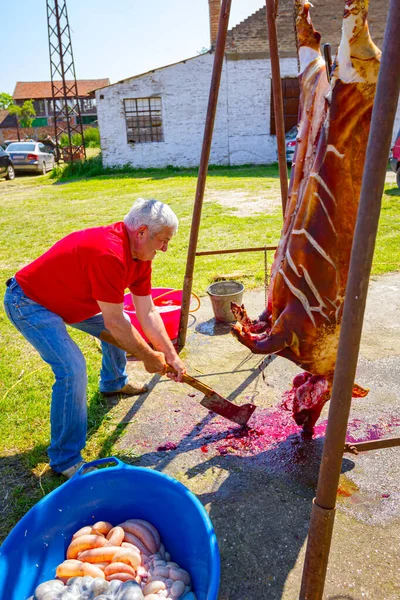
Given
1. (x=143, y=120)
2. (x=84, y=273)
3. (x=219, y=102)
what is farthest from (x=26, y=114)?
(x=84, y=273)

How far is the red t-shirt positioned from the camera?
2.70m

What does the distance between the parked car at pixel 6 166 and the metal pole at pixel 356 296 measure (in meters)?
20.9

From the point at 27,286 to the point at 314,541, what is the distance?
2.16m

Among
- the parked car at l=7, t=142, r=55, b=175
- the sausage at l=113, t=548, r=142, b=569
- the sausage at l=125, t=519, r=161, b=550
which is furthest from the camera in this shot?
the parked car at l=7, t=142, r=55, b=175

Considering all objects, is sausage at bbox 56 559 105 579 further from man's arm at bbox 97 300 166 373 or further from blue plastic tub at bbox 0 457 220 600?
man's arm at bbox 97 300 166 373

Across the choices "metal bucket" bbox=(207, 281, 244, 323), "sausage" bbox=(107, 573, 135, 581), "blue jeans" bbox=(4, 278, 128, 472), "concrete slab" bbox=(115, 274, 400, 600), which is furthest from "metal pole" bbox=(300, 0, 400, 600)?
"metal bucket" bbox=(207, 281, 244, 323)

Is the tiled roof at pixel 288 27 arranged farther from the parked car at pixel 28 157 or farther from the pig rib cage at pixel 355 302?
the pig rib cage at pixel 355 302

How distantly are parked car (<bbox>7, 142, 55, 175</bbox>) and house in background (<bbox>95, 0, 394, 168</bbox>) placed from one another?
3.87 m

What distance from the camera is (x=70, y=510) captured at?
2.39 metres

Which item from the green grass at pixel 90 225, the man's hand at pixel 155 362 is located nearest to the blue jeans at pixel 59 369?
the green grass at pixel 90 225

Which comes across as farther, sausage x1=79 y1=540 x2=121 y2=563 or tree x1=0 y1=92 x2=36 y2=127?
tree x1=0 y1=92 x2=36 y2=127

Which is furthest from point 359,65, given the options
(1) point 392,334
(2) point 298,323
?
(1) point 392,334

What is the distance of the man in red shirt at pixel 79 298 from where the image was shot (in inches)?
107

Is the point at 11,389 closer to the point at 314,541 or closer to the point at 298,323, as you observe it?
the point at 298,323
